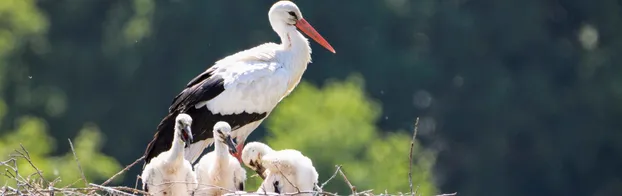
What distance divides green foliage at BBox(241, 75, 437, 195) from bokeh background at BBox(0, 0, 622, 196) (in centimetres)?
5

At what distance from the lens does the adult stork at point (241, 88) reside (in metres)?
12.4

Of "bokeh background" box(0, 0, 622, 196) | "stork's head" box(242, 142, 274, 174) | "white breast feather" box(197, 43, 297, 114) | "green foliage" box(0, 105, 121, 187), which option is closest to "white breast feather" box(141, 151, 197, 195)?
"stork's head" box(242, 142, 274, 174)

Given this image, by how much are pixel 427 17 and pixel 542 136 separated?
2462 mm

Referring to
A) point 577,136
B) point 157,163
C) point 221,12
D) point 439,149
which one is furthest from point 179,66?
point 157,163

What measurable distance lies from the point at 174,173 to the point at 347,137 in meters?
15.4

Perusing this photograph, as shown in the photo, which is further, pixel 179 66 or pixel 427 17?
pixel 427 17

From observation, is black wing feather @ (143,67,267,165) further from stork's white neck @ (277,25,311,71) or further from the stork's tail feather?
stork's white neck @ (277,25,311,71)

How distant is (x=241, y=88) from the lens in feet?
41.4

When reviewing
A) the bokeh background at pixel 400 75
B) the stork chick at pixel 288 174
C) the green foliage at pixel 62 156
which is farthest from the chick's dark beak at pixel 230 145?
the bokeh background at pixel 400 75

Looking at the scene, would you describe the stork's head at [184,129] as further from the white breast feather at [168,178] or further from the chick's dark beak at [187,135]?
the white breast feather at [168,178]

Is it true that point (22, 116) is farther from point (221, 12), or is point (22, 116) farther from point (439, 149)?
point (439, 149)

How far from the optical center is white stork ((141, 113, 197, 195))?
35.7ft

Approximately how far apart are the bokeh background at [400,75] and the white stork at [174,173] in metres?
15.9

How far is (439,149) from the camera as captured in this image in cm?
2889
